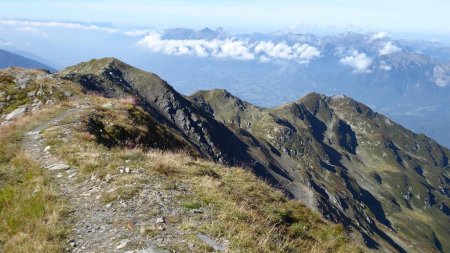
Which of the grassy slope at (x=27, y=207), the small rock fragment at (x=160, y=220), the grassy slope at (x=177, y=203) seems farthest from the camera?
the small rock fragment at (x=160, y=220)

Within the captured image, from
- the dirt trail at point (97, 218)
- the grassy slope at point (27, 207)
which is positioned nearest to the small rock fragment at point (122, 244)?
the dirt trail at point (97, 218)

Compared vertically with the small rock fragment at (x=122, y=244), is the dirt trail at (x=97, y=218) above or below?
below

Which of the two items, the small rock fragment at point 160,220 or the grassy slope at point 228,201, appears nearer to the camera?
the grassy slope at point 228,201

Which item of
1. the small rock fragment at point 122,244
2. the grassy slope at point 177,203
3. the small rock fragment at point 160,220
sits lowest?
the grassy slope at point 177,203

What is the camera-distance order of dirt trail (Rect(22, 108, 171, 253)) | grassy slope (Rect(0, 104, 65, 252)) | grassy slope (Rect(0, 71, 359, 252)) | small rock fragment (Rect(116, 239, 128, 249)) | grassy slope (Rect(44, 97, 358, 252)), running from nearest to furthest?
small rock fragment (Rect(116, 239, 128, 249))
dirt trail (Rect(22, 108, 171, 253))
grassy slope (Rect(0, 104, 65, 252))
grassy slope (Rect(0, 71, 359, 252))
grassy slope (Rect(44, 97, 358, 252))

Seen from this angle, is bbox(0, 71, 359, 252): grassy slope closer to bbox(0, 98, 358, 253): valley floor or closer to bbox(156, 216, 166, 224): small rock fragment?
bbox(0, 98, 358, 253): valley floor

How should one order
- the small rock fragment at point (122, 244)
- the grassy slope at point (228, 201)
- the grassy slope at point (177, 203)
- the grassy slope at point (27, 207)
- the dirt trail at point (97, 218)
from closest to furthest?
1. the small rock fragment at point (122, 244)
2. the dirt trail at point (97, 218)
3. the grassy slope at point (27, 207)
4. the grassy slope at point (177, 203)
5. the grassy slope at point (228, 201)

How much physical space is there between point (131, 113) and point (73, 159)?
49.1 feet

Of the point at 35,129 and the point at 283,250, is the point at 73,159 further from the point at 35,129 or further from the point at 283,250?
the point at 283,250

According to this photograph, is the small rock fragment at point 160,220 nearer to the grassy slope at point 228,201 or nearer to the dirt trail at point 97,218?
the grassy slope at point 228,201

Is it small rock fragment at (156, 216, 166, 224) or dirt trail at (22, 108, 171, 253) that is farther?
small rock fragment at (156, 216, 166, 224)

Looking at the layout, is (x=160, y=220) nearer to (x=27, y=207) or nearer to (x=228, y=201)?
(x=228, y=201)

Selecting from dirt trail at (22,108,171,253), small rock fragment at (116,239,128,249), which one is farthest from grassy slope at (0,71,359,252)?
small rock fragment at (116,239,128,249)

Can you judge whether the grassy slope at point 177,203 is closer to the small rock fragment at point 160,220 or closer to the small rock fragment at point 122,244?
the small rock fragment at point 160,220
